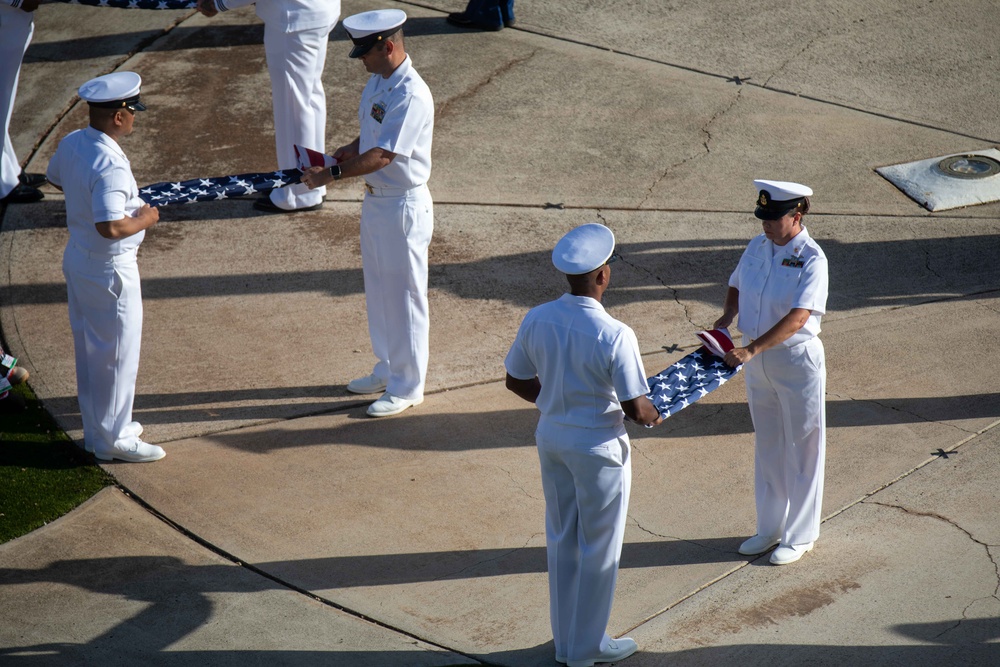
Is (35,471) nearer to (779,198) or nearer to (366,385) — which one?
(366,385)

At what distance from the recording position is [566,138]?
945cm

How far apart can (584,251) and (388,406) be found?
2.59 m

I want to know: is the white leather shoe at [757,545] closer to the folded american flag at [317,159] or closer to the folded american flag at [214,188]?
the folded american flag at [317,159]

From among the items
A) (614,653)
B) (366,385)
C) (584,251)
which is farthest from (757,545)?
(366,385)

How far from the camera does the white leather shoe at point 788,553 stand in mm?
5188

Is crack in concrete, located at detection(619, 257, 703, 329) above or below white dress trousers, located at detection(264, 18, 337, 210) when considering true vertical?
below

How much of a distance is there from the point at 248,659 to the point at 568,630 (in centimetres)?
137

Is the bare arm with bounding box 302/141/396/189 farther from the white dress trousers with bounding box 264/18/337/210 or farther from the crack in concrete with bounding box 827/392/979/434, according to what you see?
the crack in concrete with bounding box 827/392/979/434

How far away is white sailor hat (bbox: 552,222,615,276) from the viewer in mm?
4168

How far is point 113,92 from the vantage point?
557cm

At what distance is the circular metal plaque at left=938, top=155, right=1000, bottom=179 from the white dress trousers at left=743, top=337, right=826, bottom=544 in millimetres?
4528

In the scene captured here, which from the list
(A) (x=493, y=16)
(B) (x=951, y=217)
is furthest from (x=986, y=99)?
(A) (x=493, y=16)

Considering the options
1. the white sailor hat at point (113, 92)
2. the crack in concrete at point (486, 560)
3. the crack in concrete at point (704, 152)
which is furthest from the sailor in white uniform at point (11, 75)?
the crack in concrete at point (486, 560)

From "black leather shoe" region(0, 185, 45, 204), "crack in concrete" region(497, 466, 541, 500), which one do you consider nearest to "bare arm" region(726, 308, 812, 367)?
"crack in concrete" region(497, 466, 541, 500)
